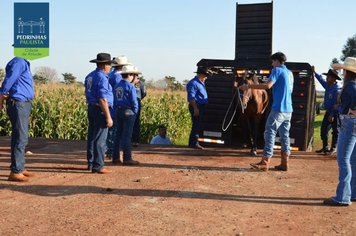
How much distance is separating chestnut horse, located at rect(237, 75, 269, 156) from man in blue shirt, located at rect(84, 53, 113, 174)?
377 centimetres

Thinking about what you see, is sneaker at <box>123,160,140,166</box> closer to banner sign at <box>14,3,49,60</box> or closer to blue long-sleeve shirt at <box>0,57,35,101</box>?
blue long-sleeve shirt at <box>0,57,35,101</box>

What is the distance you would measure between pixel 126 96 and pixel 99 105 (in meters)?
0.93

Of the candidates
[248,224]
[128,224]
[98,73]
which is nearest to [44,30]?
[98,73]

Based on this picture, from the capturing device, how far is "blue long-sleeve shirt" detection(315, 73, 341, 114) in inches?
413

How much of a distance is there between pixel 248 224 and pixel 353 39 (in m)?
59.3

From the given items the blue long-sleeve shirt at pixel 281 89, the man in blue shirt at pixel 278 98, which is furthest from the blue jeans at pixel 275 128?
the blue long-sleeve shirt at pixel 281 89

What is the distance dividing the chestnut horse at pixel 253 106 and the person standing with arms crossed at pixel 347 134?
13.6 feet

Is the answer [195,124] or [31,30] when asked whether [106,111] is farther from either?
[195,124]

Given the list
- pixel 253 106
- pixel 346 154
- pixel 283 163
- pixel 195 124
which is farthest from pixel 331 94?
pixel 346 154

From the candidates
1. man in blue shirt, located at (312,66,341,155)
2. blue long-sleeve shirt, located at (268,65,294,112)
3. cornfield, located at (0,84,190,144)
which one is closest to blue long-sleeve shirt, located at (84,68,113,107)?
blue long-sleeve shirt, located at (268,65,294,112)

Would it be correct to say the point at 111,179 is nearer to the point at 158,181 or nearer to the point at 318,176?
the point at 158,181

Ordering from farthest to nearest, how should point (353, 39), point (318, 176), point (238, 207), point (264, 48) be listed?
point (353, 39), point (264, 48), point (318, 176), point (238, 207)

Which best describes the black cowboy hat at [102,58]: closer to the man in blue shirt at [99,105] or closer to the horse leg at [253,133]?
the man in blue shirt at [99,105]

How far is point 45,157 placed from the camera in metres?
9.59
